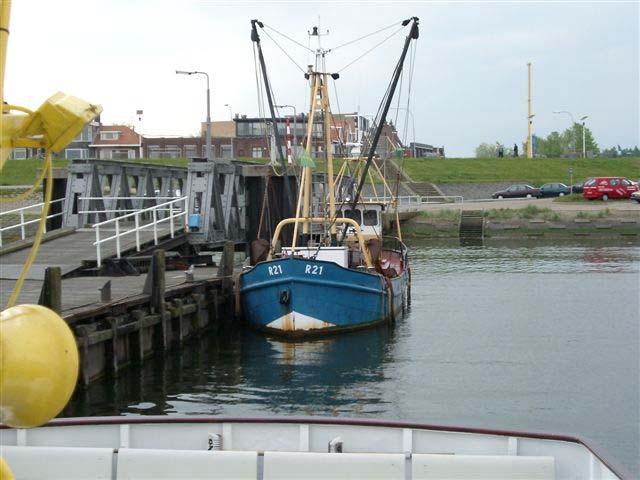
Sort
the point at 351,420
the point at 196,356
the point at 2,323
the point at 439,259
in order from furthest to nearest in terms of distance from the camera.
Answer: the point at 439,259, the point at 196,356, the point at 351,420, the point at 2,323

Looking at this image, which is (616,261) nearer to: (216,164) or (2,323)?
(216,164)

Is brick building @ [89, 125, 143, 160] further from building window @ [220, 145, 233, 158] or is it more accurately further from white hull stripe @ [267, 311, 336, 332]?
white hull stripe @ [267, 311, 336, 332]

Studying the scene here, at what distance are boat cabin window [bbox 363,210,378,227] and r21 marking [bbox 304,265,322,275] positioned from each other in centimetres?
766

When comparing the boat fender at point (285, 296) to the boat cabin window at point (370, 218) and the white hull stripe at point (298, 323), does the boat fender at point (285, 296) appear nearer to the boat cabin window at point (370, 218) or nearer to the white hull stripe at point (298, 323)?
the white hull stripe at point (298, 323)

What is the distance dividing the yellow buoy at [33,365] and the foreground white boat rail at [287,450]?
10.3 feet

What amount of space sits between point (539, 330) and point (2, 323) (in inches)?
863

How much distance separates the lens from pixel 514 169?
88812 millimetres

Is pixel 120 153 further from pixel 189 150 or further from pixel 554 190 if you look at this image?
pixel 554 190

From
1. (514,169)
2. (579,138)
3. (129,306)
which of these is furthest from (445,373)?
(579,138)

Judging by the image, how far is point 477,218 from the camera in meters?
60.9

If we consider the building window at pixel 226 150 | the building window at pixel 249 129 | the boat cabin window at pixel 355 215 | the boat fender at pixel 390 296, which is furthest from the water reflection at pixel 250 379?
the building window at pixel 249 129

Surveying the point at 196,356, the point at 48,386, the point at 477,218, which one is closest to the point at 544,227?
the point at 477,218

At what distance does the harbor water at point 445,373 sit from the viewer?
15664mm

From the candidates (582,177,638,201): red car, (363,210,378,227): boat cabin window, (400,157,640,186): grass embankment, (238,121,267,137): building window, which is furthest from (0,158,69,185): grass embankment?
(363,210,378,227): boat cabin window
